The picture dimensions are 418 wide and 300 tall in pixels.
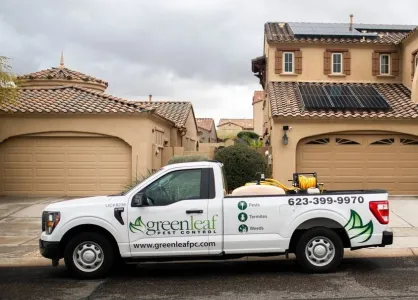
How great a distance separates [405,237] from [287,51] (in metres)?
13.5

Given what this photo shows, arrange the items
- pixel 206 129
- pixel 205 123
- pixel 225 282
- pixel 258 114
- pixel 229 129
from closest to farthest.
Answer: pixel 225 282
pixel 206 129
pixel 205 123
pixel 258 114
pixel 229 129

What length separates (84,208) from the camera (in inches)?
300

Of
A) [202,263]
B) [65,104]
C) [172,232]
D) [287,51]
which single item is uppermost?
[287,51]

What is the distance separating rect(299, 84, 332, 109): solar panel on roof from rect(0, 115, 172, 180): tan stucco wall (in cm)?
649

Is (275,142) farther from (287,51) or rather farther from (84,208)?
(84,208)

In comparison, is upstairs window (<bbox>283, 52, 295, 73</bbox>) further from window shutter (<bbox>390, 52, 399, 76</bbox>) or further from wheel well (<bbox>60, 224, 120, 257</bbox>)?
wheel well (<bbox>60, 224, 120, 257</bbox>)

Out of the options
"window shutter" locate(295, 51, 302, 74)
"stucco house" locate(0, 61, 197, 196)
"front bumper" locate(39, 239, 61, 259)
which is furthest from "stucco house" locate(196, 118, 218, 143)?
"front bumper" locate(39, 239, 61, 259)

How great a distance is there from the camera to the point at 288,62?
22844 mm

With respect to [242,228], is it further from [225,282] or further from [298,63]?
[298,63]

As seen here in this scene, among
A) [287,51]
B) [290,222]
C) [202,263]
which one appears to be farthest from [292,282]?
[287,51]

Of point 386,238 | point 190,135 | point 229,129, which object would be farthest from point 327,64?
point 229,129

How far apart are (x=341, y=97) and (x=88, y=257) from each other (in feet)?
49.9

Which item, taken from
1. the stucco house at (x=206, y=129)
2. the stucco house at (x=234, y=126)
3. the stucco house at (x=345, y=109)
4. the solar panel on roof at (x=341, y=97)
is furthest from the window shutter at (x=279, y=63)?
the stucco house at (x=234, y=126)

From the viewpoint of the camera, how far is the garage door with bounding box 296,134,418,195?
61.9ft
